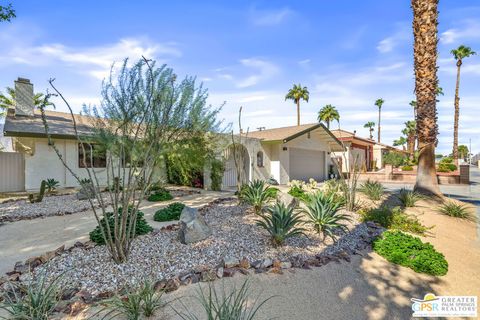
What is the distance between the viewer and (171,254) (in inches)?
188

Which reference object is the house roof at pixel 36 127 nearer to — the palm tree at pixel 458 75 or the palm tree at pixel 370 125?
the palm tree at pixel 458 75

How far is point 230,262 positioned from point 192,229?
1354 millimetres

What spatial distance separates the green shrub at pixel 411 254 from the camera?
4844mm

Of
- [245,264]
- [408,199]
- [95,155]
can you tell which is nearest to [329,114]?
[408,199]

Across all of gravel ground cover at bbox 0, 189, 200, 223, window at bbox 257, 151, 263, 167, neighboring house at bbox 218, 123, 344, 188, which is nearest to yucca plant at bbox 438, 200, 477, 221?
neighboring house at bbox 218, 123, 344, 188

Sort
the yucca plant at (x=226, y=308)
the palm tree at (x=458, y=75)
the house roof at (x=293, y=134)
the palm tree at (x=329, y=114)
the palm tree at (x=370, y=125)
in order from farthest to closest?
the palm tree at (x=370, y=125) < the palm tree at (x=329, y=114) < the palm tree at (x=458, y=75) < the house roof at (x=293, y=134) < the yucca plant at (x=226, y=308)

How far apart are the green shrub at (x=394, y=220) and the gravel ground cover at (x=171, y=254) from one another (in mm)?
1226

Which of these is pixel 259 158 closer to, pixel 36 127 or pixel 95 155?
pixel 95 155

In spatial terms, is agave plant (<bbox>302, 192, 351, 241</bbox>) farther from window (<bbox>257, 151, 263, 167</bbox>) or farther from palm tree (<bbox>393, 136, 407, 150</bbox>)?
palm tree (<bbox>393, 136, 407, 150</bbox>)

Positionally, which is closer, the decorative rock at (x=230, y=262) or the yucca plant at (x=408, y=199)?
the decorative rock at (x=230, y=262)

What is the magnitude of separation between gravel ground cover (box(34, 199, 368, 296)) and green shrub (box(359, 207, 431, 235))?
123 centimetres

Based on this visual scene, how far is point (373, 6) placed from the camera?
32.8 feet

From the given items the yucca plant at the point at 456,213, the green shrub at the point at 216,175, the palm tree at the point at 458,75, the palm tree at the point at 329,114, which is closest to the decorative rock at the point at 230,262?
the yucca plant at the point at 456,213

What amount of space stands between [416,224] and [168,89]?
26.1ft
